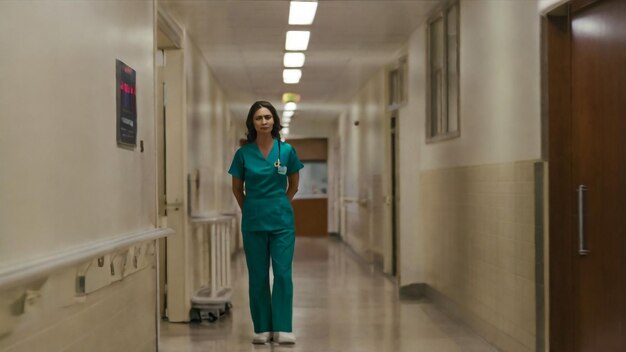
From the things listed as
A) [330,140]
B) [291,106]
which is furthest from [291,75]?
[330,140]

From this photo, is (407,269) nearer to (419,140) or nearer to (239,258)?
(419,140)

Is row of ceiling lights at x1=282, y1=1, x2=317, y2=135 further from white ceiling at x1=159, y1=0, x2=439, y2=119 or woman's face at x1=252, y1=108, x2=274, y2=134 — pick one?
woman's face at x1=252, y1=108, x2=274, y2=134

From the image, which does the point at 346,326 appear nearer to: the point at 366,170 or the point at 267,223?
the point at 267,223

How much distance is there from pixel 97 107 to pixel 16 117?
96cm

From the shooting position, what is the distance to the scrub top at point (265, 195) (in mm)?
4715

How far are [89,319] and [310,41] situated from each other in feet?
16.8

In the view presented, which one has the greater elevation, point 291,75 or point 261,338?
point 291,75

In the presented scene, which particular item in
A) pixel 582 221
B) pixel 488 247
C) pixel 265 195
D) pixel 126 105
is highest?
pixel 126 105

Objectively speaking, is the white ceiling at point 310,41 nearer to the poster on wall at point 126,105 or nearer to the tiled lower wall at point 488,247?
the tiled lower wall at point 488,247

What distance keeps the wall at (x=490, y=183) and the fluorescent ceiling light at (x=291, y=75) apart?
115 inches

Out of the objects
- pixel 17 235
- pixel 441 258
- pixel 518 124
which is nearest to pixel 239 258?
pixel 441 258

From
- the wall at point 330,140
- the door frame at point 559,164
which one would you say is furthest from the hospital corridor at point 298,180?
the wall at point 330,140

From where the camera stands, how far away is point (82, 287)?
110 inches

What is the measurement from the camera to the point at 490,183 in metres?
4.78
